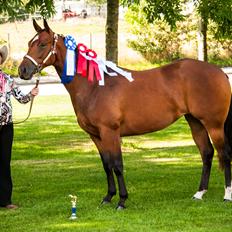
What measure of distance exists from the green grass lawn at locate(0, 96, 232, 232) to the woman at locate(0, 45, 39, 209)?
0.27 m

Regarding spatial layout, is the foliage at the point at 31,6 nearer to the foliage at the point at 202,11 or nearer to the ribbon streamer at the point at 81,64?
the foliage at the point at 202,11

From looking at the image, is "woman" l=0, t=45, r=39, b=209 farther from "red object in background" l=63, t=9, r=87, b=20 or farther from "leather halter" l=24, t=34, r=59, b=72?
"red object in background" l=63, t=9, r=87, b=20

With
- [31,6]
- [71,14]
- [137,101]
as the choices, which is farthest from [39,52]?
[71,14]

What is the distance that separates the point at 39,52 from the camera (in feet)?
28.6

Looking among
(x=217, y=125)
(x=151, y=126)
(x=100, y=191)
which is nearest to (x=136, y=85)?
(x=151, y=126)

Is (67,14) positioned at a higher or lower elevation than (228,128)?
lower

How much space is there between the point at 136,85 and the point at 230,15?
4.94 meters

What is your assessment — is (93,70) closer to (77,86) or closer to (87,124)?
(77,86)

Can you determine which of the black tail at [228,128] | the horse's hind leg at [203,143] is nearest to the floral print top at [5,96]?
the horse's hind leg at [203,143]

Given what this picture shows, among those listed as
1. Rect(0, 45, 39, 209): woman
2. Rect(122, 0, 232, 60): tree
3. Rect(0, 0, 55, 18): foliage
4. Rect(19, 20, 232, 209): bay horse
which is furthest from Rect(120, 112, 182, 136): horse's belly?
Rect(122, 0, 232, 60): tree

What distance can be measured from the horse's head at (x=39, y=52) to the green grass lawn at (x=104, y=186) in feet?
5.61

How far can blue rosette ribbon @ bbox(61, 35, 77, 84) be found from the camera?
880 centimetres

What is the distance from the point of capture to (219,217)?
798 centimetres

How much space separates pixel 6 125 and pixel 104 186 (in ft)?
7.23
